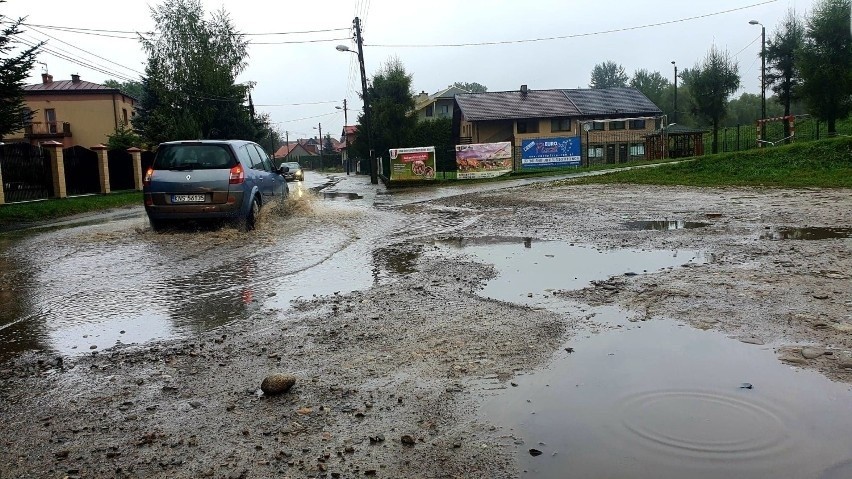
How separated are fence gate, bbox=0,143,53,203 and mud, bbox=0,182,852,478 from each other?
14.5 m

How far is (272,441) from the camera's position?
9.12ft

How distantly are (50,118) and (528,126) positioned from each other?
40.8m

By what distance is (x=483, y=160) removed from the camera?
30250 millimetres

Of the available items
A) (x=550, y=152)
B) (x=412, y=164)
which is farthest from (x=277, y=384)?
(x=550, y=152)

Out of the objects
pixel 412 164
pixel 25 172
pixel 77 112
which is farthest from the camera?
pixel 77 112

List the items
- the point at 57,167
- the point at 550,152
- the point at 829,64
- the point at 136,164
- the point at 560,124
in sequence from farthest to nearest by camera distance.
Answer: the point at 560,124 < the point at 829,64 < the point at 550,152 < the point at 136,164 < the point at 57,167

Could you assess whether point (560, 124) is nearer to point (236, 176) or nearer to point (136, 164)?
point (136, 164)

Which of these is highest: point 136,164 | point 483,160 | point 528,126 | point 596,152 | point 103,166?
point 528,126

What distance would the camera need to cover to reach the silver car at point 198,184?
10148 mm

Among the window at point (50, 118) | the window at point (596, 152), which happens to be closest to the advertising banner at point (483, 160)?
the window at point (596, 152)

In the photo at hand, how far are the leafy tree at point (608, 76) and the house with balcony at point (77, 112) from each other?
126 metres

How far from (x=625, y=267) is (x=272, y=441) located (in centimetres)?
462

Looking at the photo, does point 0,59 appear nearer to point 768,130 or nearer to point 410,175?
point 410,175

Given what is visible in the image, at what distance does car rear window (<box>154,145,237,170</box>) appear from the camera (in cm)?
1027
